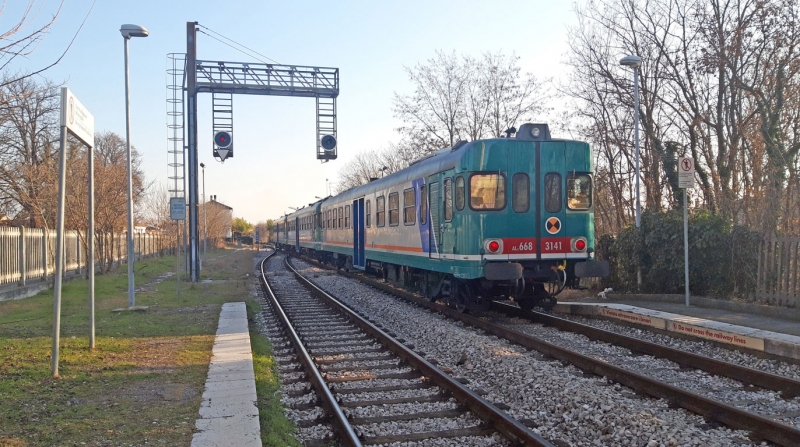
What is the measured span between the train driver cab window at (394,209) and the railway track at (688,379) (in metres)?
5.09

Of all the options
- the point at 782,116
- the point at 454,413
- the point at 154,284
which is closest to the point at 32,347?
the point at 454,413

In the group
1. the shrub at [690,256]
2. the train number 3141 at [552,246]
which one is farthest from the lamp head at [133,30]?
the shrub at [690,256]

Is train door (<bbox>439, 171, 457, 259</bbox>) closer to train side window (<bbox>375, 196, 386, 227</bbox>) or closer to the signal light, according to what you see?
train side window (<bbox>375, 196, 386, 227</bbox>)

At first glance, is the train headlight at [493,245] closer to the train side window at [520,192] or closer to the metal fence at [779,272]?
the train side window at [520,192]

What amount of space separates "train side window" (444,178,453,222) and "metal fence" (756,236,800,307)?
5629 mm

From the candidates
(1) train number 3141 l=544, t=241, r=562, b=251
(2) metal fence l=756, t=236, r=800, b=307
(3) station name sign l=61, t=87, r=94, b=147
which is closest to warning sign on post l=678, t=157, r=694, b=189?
(2) metal fence l=756, t=236, r=800, b=307

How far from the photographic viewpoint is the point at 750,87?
17594 millimetres

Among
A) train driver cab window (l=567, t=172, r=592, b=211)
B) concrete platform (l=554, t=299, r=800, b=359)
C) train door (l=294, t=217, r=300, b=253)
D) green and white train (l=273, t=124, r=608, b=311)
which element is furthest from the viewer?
train door (l=294, t=217, r=300, b=253)

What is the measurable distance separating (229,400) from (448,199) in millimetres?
6227

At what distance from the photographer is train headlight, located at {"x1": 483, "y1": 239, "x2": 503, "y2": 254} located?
35.2 ft

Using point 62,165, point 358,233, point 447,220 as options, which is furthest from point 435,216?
point 358,233

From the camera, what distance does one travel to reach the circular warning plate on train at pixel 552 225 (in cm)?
1117

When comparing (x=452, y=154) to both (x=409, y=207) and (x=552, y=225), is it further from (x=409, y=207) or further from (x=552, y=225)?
(x=409, y=207)

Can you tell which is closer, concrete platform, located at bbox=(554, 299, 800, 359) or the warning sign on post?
concrete platform, located at bbox=(554, 299, 800, 359)
